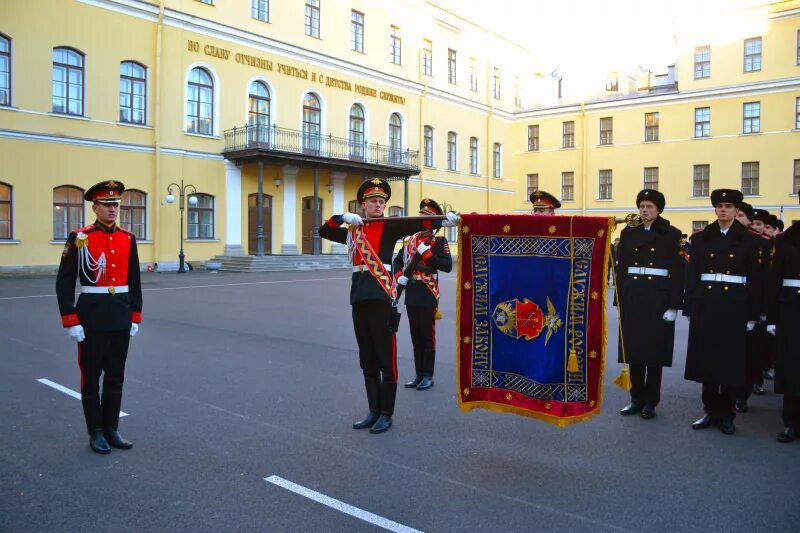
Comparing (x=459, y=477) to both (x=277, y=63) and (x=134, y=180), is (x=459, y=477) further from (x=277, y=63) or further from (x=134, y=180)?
(x=277, y=63)

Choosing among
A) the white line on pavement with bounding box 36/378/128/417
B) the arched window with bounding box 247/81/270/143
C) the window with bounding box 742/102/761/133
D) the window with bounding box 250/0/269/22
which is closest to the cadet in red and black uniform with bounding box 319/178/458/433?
the white line on pavement with bounding box 36/378/128/417

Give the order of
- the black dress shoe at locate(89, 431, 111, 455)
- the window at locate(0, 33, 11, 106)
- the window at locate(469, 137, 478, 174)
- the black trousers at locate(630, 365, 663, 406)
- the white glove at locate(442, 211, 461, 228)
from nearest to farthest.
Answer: the white glove at locate(442, 211, 461, 228) → the black dress shoe at locate(89, 431, 111, 455) → the black trousers at locate(630, 365, 663, 406) → the window at locate(0, 33, 11, 106) → the window at locate(469, 137, 478, 174)

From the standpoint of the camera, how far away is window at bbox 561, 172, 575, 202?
44594 mm

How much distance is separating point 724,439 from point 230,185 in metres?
25.9

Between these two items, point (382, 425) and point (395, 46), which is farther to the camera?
point (395, 46)

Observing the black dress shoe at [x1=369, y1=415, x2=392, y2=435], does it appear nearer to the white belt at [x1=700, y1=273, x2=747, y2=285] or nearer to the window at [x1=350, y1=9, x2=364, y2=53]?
the white belt at [x1=700, y1=273, x2=747, y2=285]

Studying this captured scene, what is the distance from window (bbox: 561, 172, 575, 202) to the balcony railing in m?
12.7

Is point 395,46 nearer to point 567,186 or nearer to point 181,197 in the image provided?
point 567,186

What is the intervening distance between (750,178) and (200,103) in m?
30.7

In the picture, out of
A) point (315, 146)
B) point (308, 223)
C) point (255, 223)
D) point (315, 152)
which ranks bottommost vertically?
point (255, 223)

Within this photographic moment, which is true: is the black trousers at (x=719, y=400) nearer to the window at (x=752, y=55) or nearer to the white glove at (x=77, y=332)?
the white glove at (x=77, y=332)

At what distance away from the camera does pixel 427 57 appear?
39.1 m

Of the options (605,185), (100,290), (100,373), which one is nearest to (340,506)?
(100,373)

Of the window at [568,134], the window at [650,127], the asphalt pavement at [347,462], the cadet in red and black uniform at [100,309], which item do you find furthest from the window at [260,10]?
the cadet in red and black uniform at [100,309]
